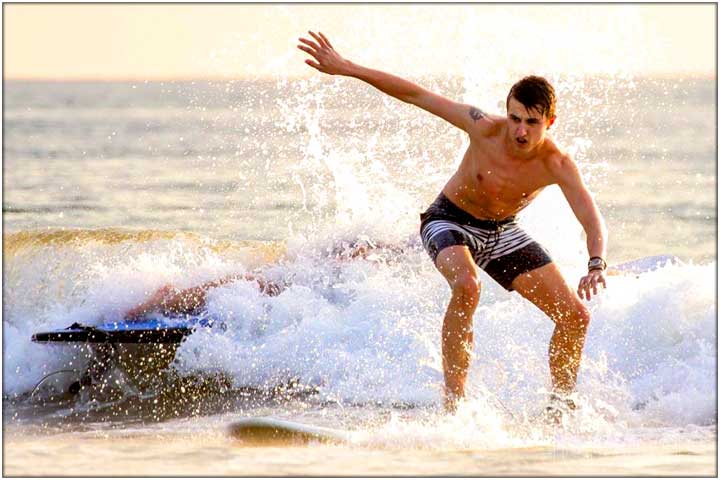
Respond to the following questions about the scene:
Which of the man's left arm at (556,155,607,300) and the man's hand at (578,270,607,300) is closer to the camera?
the man's hand at (578,270,607,300)

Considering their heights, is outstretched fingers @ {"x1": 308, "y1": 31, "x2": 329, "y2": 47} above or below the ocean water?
above

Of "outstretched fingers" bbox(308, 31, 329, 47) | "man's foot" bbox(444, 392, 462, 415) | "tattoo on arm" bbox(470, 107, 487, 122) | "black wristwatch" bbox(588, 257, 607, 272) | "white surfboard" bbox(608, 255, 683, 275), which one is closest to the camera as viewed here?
"black wristwatch" bbox(588, 257, 607, 272)

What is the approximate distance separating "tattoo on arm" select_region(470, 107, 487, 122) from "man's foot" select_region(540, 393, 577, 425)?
1652 millimetres

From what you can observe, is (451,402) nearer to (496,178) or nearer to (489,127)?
(496,178)

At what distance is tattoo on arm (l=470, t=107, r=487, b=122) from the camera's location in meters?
7.05

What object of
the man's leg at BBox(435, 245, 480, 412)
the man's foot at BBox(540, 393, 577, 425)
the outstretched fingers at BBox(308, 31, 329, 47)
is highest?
the outstretched fingers at BBox(308, 31, 329, 47)

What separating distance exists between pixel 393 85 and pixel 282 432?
203 cm

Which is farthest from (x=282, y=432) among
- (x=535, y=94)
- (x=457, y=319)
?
(x=535, y=94)

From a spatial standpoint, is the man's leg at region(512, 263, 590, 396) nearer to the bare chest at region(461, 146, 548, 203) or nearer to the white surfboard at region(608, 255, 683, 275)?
the bare chest at region(461, 146, 548, 203)

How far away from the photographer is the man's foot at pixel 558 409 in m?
7.08

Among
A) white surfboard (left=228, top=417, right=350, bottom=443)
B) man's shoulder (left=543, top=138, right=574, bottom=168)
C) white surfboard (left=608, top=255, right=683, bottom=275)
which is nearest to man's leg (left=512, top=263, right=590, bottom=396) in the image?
man's shoulder (left=543, top=138, right=574, bottom=168)

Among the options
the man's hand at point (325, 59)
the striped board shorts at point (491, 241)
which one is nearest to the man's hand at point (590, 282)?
the striped board shorts at point (491, 241)

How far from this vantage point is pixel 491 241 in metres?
7.07

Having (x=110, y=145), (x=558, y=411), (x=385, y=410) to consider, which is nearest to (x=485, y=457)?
(x=558, y=411)
